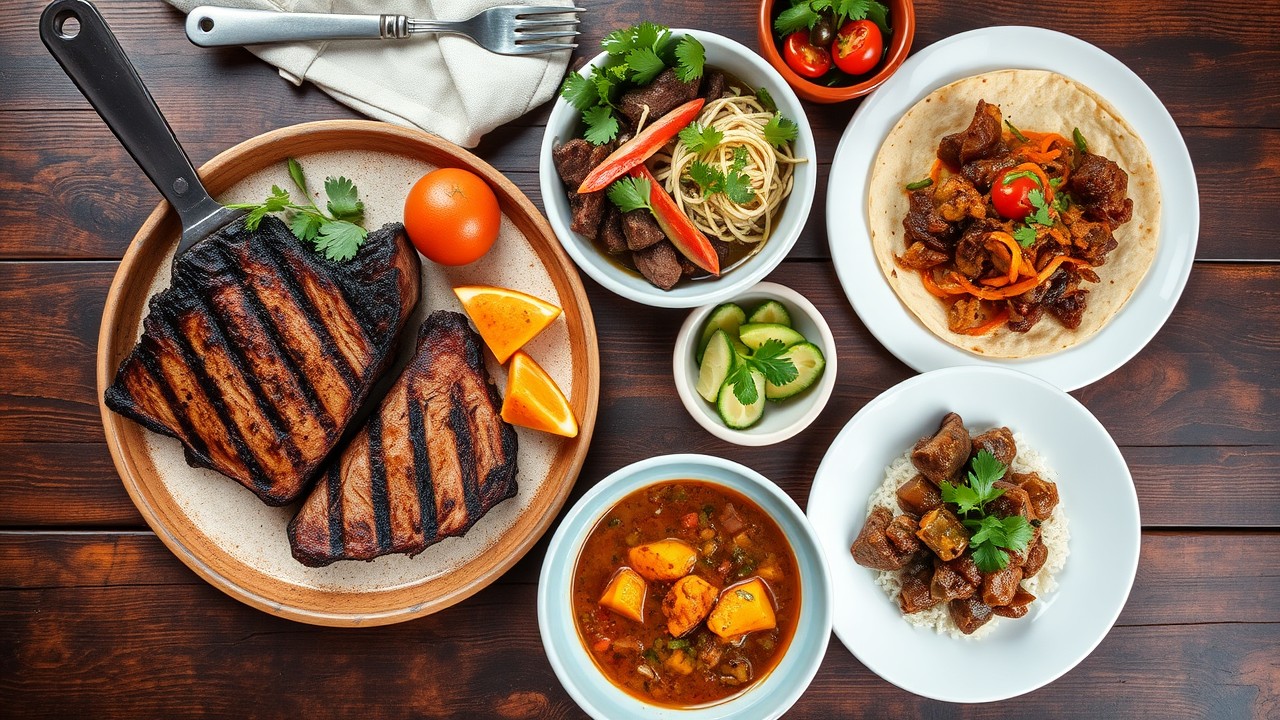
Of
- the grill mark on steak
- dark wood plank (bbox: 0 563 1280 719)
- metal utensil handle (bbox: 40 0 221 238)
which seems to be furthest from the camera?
dark wood plank (bbox: 0 563 1280 719)

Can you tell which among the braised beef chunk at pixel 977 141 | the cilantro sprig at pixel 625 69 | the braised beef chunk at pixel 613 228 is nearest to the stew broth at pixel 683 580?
the braised beef chunk at pixel 613 228

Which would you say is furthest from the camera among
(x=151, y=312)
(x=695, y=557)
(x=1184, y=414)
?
(x=1184, y=414)

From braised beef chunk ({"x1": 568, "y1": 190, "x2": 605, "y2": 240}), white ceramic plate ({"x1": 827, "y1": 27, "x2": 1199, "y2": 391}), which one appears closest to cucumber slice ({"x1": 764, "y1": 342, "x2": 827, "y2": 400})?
white ceramic plate ({"x1": 827, "y1": 27, "x2": 1199, "y2": 391})

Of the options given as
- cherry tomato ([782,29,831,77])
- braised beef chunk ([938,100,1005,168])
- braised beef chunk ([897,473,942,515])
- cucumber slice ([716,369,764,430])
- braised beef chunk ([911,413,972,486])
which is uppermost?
cherry tomato ([782,29,831,77])

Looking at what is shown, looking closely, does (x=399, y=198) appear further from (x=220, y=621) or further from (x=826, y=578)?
(x=826, y=578)

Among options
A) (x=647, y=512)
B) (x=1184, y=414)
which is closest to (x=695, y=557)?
(x=647, y=512)

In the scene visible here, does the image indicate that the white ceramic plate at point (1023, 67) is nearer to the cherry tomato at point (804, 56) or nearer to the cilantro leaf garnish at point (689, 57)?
the cherry tomato at point (804, 56)

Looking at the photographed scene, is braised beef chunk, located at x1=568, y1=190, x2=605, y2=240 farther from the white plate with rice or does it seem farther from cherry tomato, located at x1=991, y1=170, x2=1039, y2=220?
cherry tomato, located at x1=991, y1=170, x2=1039, y2=220

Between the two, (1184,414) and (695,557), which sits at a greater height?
(695,557)
